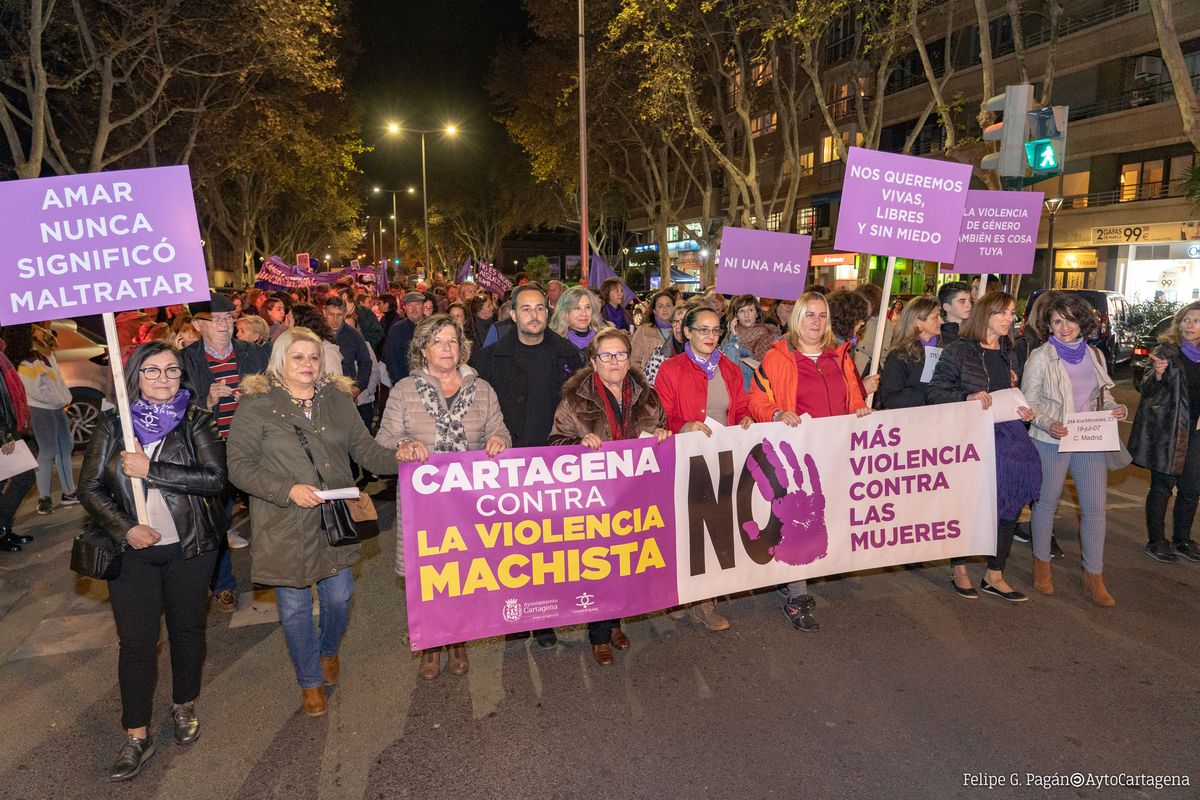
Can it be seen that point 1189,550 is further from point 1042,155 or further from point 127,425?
point 127,425

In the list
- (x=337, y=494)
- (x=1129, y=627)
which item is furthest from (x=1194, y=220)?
(x=337, y=494)

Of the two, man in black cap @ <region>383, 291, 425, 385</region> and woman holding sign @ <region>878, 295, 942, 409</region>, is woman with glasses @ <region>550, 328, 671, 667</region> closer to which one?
woman holding sign @ <region>878, 295, 942, 409</region>

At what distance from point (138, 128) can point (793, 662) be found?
75.7ft

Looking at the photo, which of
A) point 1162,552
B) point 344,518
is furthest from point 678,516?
point 1162,552

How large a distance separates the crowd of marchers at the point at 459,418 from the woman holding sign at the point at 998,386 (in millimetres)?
13

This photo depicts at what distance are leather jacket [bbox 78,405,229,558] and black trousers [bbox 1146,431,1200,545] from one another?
6387 mm

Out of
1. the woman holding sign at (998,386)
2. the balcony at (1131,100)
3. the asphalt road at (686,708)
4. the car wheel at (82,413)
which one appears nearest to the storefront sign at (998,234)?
the woman holding sign at (998,386)

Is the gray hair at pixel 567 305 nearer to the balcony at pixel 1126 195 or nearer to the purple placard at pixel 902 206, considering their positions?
the purple placard at pixel 902 206

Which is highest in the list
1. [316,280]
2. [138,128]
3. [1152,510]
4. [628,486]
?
[138,128]

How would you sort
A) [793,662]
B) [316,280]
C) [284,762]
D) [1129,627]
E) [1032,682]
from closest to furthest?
[284,762] < [1032,682] < [793,662] < [1129,627] < [316,280]

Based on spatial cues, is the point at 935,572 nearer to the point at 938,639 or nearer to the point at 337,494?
the point at 938,639

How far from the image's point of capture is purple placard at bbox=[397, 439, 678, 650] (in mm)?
4105

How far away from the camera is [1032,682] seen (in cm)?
429

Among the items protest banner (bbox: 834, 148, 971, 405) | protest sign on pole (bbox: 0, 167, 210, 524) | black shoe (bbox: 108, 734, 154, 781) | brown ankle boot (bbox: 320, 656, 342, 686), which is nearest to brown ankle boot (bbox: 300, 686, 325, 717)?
brown ankle boot (bbox: 320, 656, 342, 686)
